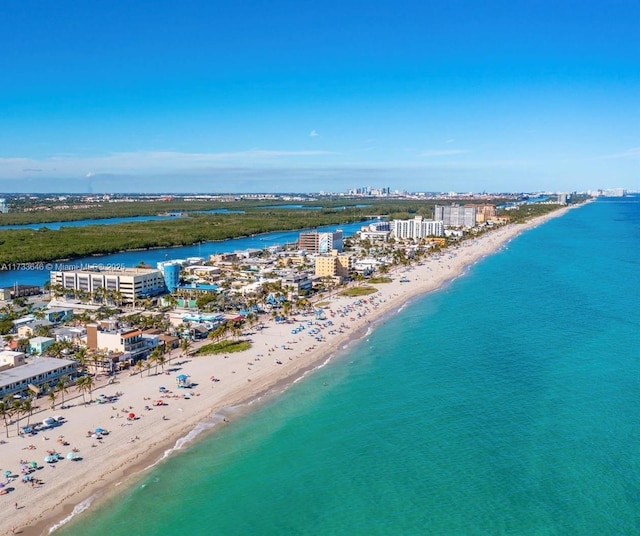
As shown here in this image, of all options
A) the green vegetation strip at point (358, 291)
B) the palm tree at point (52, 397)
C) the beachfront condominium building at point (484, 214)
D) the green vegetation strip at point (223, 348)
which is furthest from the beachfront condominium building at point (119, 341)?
the beachfront condominium building at point (484, 214)

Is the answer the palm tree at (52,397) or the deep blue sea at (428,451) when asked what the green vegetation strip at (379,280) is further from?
the palm tree at (52,397)

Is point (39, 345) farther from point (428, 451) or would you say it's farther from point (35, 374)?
point (428, 451)

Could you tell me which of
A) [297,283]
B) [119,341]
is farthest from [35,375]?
[297,283]

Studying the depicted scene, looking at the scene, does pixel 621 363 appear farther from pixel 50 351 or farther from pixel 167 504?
pixel 50 351

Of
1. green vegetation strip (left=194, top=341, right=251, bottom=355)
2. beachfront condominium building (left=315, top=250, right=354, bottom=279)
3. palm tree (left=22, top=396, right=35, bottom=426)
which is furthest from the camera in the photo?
beachfront condominium building (left=315, top=250, right=354, bottom=279)

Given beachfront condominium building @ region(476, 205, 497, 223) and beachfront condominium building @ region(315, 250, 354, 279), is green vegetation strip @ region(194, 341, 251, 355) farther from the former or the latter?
beachfront condominium building @ region(476, 205, 497, 223)

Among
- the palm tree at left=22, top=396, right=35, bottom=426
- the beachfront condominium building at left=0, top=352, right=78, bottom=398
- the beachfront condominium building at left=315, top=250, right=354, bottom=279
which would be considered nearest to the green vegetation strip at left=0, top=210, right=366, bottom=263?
the beachfront condominium building at left=315, top=250, right=354, bottom=279
